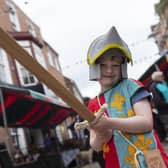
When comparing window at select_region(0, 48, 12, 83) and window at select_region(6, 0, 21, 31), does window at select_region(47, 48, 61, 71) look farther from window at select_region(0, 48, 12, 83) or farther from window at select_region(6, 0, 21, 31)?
window at select_region(6, 0, 21, 31)

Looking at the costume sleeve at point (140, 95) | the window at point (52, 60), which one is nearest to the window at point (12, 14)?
the costume sleeve at point (140, 95)

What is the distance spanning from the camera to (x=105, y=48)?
185cm

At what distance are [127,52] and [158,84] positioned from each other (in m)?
5.06

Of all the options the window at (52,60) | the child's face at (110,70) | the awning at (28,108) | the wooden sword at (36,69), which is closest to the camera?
the wooden sword at (36,69)

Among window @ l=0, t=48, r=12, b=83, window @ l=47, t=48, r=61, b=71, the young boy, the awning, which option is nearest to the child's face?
the young boy

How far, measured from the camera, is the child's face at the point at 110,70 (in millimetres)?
1864

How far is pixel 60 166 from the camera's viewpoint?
10500 millimetres

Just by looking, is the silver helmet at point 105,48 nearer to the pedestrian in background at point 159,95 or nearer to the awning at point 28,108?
the pedestrian in background at point 159,95

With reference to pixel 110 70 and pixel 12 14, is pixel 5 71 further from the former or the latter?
pixel 110 70

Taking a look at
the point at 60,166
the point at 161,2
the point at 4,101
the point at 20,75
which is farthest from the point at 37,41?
the point at 4,101

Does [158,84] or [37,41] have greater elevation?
[37,41]

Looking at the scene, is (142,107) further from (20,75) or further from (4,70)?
(20,75)

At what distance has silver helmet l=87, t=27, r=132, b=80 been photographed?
1.85 metres

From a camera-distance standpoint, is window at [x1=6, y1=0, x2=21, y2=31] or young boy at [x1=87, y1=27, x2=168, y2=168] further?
window at [x1=6, y1=0, x2=21, y2=31]
